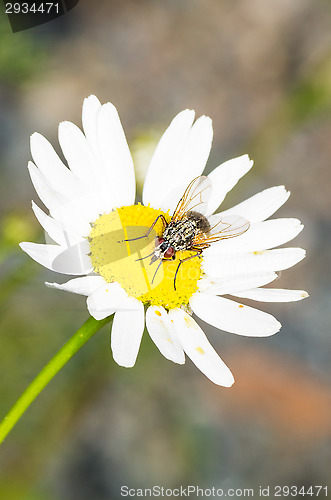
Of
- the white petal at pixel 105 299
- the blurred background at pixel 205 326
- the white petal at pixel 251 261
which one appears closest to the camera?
the white petal at pixel 105 299

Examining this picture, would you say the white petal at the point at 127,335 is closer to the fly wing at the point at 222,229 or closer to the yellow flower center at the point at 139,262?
the yellow flower center at the point at 139,262

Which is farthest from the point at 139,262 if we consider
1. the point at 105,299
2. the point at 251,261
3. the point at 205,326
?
the point at 205,326

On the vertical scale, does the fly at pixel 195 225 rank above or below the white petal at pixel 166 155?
below

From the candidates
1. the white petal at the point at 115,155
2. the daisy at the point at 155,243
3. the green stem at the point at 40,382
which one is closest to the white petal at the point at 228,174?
the daisy at the point at 155,243

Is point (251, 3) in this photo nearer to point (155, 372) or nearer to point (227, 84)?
point (227, 84)

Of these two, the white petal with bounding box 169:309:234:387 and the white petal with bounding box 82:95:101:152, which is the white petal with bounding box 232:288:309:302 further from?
the white petal with bounding box 82:95:101:152

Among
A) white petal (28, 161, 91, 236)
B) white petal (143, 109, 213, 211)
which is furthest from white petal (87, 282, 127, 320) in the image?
white petal (143, 109, 213, 211)

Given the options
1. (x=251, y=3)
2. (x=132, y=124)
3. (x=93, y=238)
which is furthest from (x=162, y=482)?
(x=251, y=3)

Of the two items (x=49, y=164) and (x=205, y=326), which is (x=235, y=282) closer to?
(x=49, y=164)
